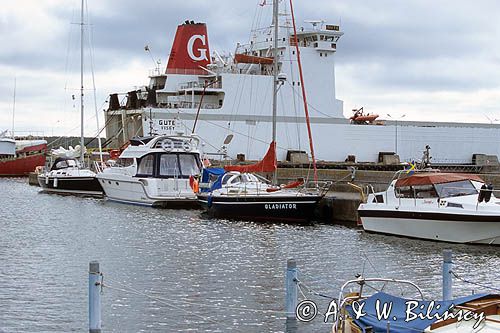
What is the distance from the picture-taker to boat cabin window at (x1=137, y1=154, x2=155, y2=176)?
37500mm

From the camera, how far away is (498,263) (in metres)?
20.2

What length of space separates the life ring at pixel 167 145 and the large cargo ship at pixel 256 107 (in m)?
10.5

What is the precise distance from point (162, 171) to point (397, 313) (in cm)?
2808

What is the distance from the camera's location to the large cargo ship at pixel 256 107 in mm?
51719

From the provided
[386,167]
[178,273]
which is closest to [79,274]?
[178,273]

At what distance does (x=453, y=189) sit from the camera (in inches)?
931

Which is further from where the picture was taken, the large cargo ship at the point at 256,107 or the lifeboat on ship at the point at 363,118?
the lifeboat on ship at the point at 363,118

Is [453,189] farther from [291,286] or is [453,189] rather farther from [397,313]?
[397,313]

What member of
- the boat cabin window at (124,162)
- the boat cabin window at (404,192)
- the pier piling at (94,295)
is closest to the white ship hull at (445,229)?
the boat cabin window at (404,192)

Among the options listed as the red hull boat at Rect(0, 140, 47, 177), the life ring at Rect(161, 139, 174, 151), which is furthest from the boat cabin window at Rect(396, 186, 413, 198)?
the red hull boat at Rect(0, 140, 47, 177)

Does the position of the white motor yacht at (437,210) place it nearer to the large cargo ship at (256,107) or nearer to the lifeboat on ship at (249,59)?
the large cargo ship at (256,107)

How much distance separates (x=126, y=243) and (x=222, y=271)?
592 centimetres

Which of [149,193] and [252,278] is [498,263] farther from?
[149,193]

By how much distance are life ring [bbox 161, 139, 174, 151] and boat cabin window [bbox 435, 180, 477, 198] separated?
16949mm
